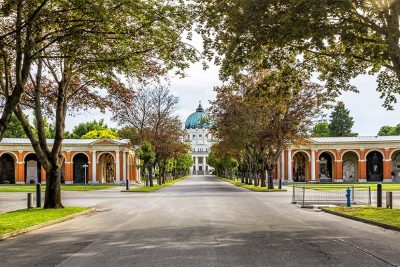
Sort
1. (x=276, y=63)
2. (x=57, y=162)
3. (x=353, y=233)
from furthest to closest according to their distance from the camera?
1. (x=57, y=162)
2. (x=276, y=63)
3. (x=353, y=233)

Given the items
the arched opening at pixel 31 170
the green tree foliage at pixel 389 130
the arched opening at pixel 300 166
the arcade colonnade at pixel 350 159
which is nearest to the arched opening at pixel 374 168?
the arcade colonnade at pixel 350 159

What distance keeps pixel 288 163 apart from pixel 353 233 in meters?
65.0

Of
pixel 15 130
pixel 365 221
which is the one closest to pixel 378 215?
pixel 365 221

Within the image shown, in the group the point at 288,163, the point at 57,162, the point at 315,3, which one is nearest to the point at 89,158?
the point at 288,163

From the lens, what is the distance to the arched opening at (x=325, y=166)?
269 ft

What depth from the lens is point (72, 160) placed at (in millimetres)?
80188

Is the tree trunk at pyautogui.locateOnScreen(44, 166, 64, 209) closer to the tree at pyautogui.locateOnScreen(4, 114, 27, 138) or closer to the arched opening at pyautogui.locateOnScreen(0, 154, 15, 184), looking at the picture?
the arched opening at pyautogui.locateOnScreen(0, 154, 15, 184)

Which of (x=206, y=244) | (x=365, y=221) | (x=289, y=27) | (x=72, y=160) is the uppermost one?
(x=289, y=27)

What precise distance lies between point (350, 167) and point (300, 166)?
773 centimetres

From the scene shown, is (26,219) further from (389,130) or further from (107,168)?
(389,130)

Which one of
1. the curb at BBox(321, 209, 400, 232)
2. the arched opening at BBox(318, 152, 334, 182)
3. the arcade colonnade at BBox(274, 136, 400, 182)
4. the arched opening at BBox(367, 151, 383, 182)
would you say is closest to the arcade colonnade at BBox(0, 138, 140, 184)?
the arcade colonnade at BBox(274, 136, 400, 182)

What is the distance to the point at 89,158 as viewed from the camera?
3120 inches

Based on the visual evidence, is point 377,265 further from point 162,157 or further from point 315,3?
point 162,157

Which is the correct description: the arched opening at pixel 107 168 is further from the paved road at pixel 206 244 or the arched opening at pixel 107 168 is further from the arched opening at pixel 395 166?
the paved road at pixel 206 244
